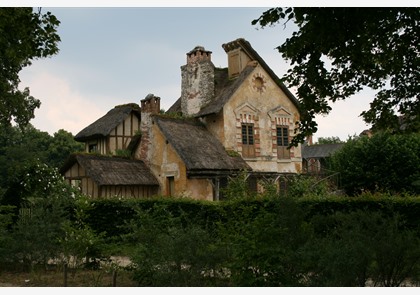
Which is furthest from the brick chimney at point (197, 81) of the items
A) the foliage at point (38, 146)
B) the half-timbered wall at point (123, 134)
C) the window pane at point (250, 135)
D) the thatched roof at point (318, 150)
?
the thatched roof at point (318, 150)

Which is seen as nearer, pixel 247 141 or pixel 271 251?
pixel 271 251

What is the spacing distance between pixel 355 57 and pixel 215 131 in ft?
53.0

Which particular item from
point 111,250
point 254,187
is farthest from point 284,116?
point 111,250

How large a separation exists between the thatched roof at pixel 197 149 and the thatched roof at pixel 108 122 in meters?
4.06

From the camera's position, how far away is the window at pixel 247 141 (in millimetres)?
27266

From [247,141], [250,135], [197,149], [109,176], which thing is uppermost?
[250,135]

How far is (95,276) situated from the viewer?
10.4m

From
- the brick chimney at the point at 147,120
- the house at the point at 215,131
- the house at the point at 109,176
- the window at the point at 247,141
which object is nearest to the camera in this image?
the house at the point at 109,176

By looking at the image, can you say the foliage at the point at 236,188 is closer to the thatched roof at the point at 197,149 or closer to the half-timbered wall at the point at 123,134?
the thatched roof at the point at 197,149

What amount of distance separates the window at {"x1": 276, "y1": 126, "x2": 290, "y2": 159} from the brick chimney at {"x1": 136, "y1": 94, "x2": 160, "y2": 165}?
733 cm

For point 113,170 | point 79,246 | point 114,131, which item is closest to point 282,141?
point 114,131

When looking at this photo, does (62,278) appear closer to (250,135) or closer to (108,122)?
(250,135)

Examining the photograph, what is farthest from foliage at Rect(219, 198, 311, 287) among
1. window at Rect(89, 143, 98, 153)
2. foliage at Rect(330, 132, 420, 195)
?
foliage at Rect(330, 132, 420, 195)

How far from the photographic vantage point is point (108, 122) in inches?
1137
